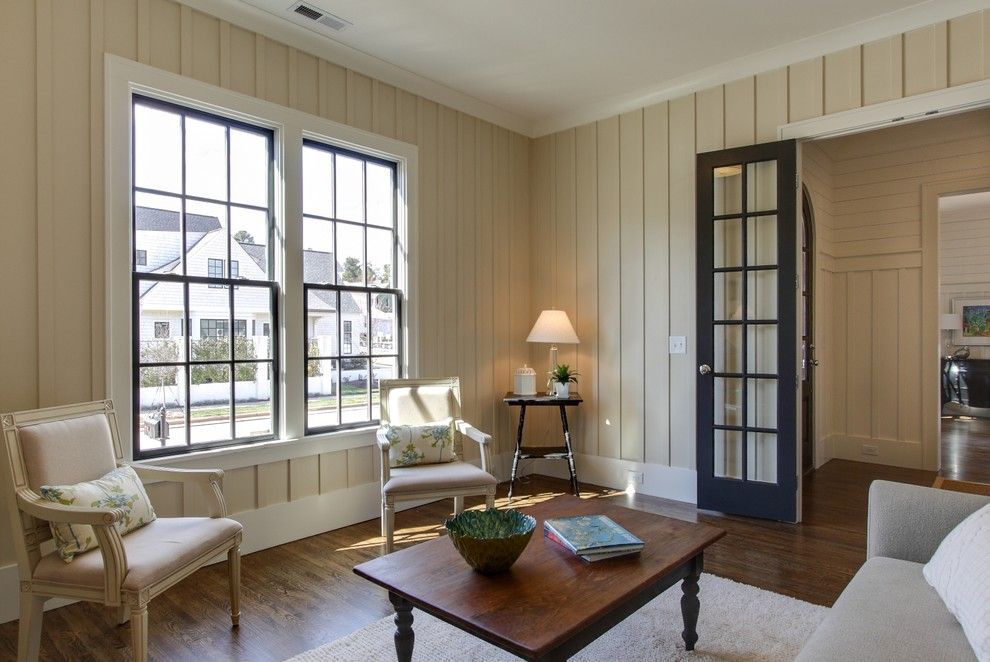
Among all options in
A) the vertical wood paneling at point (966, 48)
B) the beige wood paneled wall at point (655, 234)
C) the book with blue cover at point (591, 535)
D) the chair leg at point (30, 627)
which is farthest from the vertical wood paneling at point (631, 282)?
the chair leg at point (30, 627)

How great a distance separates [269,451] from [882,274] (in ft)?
17.9

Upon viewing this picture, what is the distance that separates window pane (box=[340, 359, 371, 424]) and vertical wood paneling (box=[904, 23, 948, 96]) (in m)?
3.68

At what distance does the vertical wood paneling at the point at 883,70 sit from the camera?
340 centimetres

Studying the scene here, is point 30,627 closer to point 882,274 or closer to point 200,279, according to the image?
Answer: point 200,279

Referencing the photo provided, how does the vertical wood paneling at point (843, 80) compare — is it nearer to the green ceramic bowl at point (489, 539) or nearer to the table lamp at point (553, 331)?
the table lamp at point (553, 331)

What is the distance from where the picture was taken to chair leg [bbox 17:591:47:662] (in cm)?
203

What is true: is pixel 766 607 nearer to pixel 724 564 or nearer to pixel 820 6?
pixel 724 564

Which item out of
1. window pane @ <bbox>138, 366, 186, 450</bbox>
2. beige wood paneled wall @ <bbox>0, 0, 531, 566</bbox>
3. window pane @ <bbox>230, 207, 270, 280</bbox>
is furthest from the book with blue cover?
window pane @ <bbox>230, 207, 270, 280</bbox>

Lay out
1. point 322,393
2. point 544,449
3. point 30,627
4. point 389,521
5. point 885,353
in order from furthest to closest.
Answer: point 885,353
point 544,449
point 322,393
point 389,521
point 30,627

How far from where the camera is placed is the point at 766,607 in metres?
2.56

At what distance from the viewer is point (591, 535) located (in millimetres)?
2143

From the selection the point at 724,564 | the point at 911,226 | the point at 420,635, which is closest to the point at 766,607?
the point at 724,564

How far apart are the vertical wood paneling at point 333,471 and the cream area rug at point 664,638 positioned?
1318mm

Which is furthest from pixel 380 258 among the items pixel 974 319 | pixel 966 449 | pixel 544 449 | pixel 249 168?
pixel 974 319
